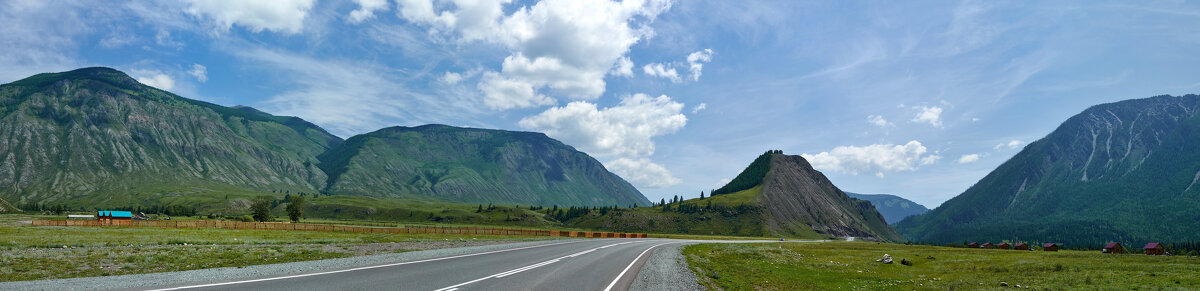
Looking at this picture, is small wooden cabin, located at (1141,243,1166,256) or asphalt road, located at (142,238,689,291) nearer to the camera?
asphalt road, located at (142,238,689,291)

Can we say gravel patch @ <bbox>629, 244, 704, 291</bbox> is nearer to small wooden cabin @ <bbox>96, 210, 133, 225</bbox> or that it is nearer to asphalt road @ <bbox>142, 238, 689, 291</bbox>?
asphalt road @ <bbox>142, 238, 689, 291</bbox>

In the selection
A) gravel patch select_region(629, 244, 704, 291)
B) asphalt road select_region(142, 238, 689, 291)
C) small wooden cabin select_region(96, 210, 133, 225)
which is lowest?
small wooden cabin select_region(96, 210, 133, 225)

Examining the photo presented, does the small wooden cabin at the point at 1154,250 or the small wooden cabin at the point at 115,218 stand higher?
the small wooden cabin at the point at 115,218

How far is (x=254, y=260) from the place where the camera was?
2664cm

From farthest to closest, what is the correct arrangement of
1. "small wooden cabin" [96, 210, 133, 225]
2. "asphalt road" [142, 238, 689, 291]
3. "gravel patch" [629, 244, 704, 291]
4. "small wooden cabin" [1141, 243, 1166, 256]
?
"small wooden cabin" [1141, 243, 1166, 256]
"small wooden cabin" [96, 210, 133, 225]
"gravel patch" [629, 244, 704, 291]
"asphalt road" [142, 238, 689, 291]

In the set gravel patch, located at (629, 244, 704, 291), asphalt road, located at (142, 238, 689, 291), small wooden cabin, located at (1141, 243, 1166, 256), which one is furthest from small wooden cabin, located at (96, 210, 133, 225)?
small wooden cabin, located at (1141, 243, 1166, 256)

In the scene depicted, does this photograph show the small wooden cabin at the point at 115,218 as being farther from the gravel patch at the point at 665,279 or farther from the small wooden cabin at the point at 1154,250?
the small wooden cabin at the point at 1154,250

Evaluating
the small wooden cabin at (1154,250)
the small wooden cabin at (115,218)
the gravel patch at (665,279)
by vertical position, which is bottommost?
the small wooden cabin at (1154,250)

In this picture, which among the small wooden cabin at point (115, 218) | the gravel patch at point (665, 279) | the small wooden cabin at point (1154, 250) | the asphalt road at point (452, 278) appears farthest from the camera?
the small wooden cabin at point (1154, 250)

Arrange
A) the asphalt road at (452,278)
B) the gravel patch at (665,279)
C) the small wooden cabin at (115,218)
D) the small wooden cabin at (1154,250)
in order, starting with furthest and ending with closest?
the small wooden cabin at (1154,250) < the small wooden cabin at (115,218) < the gravel patch at (665,279) < the asphalt road at (452,278)

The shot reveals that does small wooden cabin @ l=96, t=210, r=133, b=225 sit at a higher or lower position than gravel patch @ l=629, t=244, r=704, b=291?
lower

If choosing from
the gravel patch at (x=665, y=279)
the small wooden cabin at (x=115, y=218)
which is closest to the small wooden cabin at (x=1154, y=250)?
the gravel patch at (x=665, y=279)

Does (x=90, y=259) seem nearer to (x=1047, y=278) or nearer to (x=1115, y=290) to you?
(x=1115, y=290)

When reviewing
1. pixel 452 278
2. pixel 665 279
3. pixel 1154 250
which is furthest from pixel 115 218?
pixel 1154 250
